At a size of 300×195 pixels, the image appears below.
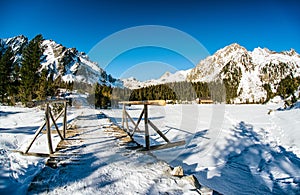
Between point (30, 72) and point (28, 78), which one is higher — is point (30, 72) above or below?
above

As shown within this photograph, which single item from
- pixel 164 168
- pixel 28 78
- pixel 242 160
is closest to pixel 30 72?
pixel 28 78

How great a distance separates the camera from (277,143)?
8.98m

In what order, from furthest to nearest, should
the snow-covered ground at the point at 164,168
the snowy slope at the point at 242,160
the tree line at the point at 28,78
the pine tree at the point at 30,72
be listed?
the pine tree at the point at 30,72 → the tree line at the point at 28,78 → the snowy slope at the point at 242,160 → the snow-covered ground at the point at 164,168

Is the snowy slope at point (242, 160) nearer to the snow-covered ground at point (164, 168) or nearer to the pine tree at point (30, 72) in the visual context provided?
the snow-covered ground at point (164, 168)

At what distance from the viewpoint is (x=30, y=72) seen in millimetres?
31906

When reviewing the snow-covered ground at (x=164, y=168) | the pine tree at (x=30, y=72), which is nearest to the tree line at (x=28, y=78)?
the pine tree at (x=30, y=72)

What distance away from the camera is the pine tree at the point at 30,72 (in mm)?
30297

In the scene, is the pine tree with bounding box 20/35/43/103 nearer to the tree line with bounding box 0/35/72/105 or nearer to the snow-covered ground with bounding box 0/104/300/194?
the tree line with bounding box 0/35/72/105

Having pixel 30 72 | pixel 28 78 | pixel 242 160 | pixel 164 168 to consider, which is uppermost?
pixel 30 72

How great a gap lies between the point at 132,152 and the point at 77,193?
2.34 meters

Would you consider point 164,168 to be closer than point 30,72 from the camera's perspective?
Yes

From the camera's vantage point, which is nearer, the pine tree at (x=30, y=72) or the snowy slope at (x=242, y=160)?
the snowy slope at (x=242, y=160)

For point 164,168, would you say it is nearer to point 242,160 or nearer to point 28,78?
point 242,160

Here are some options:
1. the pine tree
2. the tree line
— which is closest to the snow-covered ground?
the tree line
